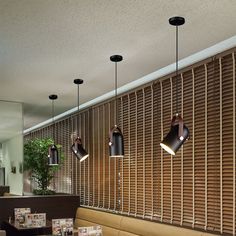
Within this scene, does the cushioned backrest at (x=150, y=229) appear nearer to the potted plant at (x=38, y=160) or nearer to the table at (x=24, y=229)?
the table at (x=24, y=229)

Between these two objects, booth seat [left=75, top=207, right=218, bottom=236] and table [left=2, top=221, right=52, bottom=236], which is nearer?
booth seat [left=75, top=207, right=218, bottom=236]

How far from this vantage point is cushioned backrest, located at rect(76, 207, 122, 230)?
533 cm

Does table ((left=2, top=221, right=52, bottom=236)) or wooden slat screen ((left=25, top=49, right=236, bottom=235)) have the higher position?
wooden slat screen ((left=25, top=49, right=236, bottom=235))

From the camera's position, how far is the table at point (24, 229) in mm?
5293

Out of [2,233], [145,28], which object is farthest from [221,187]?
[2,233]

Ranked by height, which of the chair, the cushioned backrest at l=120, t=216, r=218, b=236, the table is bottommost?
the table

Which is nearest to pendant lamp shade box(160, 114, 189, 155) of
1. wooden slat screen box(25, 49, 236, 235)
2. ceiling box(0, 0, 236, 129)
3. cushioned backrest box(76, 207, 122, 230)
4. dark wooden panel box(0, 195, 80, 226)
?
wooden slat screen box(25, 49, 236, 235)

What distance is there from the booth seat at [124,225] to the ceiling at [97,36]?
1906 mm

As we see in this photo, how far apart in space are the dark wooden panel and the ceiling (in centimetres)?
189

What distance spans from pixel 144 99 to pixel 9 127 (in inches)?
125

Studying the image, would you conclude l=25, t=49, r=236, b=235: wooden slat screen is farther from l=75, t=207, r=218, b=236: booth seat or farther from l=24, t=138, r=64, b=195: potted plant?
l=24, t=138, r=64, b=195: potted plant

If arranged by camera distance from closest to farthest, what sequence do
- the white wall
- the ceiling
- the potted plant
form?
the ceiling, the white wall, the potted plant

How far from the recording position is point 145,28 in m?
3.59

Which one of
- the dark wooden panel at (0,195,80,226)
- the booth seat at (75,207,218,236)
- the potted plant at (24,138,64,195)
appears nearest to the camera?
the booth seat at (75,207,218,236)
